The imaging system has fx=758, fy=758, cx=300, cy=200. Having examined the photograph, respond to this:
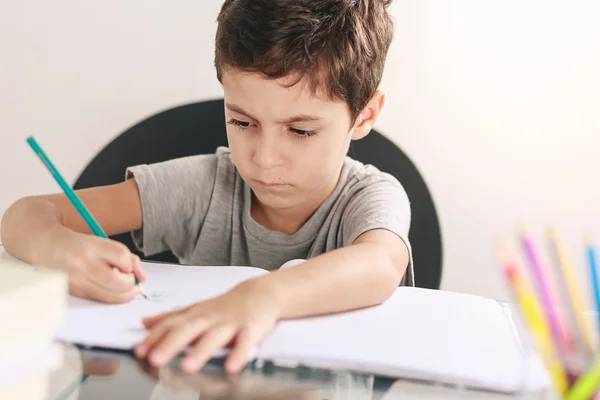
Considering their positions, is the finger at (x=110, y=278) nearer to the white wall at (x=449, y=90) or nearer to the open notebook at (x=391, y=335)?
the open notebook at (x=391, y=335)

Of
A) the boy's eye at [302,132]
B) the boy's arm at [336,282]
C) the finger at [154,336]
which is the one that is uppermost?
the boy's eye at [302,132]

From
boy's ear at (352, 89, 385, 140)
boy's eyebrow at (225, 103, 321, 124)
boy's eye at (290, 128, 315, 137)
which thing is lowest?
boy's ear at (352, 89, 385, 140)

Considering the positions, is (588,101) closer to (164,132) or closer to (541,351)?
(164,132)

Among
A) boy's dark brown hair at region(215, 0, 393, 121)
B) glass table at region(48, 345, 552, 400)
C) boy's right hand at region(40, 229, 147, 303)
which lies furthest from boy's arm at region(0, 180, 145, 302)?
boy's dark brown hair at region(215, 0, 393, 121)

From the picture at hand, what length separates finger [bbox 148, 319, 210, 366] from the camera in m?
0.49

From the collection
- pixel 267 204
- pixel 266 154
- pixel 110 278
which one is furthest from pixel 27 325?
pixel 267 204

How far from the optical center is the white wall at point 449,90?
128 cm

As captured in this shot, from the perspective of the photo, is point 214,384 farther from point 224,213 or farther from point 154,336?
point 224,213

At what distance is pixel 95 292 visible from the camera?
60 cm

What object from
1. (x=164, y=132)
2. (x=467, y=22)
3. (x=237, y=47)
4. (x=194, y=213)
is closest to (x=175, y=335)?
(x=237, y=47)

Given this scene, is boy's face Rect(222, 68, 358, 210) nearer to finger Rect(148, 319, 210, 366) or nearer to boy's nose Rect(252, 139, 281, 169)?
boy's nose Rect(252, 139, 281, 169)

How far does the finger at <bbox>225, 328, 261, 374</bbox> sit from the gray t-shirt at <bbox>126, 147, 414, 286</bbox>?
0.39m

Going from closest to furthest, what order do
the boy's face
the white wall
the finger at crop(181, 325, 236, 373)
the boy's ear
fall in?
1. the finger at crop(181, 325, 236, 373)
2. the boy's face
3. the boy's ear
4. the white wall

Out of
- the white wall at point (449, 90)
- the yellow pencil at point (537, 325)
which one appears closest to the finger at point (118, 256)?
the yellow pencil at point (537, 325)
